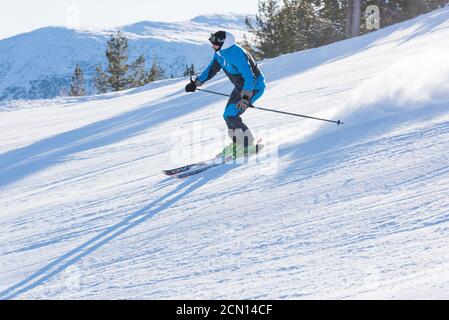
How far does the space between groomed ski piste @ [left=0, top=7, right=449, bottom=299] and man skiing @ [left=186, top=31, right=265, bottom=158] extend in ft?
1.19

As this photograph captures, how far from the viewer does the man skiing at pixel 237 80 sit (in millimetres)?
6125

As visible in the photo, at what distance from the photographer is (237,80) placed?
6.33 meters

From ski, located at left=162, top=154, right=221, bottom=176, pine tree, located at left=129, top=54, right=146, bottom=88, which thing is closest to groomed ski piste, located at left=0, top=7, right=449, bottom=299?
ski, located at left=162, top=154, right=221, bottom=176

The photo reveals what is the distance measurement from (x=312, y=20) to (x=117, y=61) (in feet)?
58.2

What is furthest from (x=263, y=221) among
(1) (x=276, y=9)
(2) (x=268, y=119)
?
(1) (x=276, y=9)

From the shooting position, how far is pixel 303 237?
4.00 m

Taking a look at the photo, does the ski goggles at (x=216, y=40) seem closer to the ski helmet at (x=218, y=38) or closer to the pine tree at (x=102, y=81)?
the ski helmet at (x=218, y=38)

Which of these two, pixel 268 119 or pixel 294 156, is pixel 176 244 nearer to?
pixel 294 156

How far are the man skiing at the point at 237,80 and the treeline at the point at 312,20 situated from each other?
2145cm

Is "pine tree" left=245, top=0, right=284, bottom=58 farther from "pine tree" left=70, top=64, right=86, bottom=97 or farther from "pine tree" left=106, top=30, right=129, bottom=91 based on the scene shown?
"pine tree" left=70, top=64, right=86, bottom=97

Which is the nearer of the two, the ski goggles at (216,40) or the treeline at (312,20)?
the ski goggles at (216,40)

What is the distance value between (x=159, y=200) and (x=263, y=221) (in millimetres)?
1594

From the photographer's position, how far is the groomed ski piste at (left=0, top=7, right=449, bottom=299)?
349 cm

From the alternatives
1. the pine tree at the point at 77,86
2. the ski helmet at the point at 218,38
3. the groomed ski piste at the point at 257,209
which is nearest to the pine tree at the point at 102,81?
the pine tree at the point at 77,86
